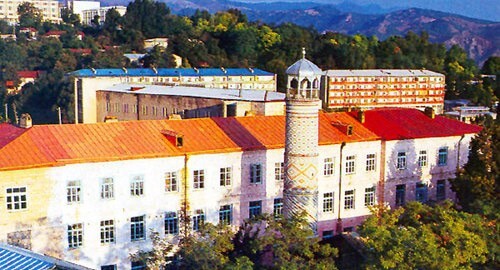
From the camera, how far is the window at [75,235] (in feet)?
87.2

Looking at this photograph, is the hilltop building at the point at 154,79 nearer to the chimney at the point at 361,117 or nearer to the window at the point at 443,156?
the chimney at the point at 361,117

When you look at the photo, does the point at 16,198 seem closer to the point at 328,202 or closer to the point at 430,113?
the point at 328,202

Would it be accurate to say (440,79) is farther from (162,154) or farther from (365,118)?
(162,154)

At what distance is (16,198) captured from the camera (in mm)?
25469

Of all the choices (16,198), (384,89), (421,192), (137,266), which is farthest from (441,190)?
(384,89)

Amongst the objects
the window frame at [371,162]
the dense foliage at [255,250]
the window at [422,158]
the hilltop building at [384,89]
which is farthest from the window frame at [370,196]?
the hilltop building at [384,89]

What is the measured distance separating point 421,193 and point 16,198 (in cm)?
1887

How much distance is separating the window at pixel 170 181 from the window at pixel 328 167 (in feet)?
22.5

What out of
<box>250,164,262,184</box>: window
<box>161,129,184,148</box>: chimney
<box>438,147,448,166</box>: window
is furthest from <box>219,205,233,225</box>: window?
<box>438,147,448,166</box>: window

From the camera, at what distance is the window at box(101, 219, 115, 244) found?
1075 inches

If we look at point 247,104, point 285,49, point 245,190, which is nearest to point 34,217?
point 245,190

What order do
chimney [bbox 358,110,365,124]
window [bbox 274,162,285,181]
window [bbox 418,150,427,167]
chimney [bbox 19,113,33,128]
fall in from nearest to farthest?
chimney [bbox 19,113,33,128] → window [bbox 274,162,285,181] → chimney [bbox 358,110,365,124] → window [bbox 418,150,427,167]

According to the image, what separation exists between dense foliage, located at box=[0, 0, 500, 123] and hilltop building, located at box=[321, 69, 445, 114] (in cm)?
548

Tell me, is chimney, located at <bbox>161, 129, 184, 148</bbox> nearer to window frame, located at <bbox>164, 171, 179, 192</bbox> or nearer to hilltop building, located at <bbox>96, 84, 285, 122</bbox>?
window frame, located at <bbox>164, 171, 179, 192</bbox>
